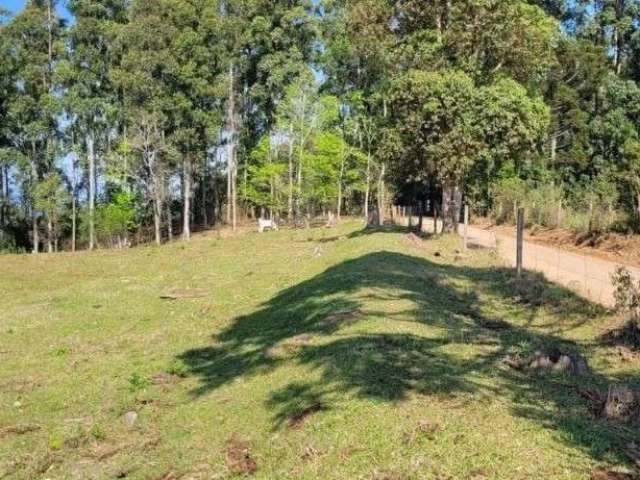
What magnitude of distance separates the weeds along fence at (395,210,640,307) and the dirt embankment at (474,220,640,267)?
17.5 inches

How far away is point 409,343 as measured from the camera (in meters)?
10.4

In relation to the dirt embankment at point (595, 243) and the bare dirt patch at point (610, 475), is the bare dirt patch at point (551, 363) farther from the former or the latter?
the dirt embankment at point (595, 243)

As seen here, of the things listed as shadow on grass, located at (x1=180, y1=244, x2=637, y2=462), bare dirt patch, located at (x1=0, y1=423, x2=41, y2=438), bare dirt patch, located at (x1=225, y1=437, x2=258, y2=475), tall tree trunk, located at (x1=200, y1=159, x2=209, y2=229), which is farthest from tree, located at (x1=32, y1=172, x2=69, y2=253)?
bare dirt patch, located at (x1=225, y1=437, x2=258, y2=475)

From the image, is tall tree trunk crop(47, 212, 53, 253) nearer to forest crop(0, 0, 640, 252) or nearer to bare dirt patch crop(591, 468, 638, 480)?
forest crop(0, 0, 640, 252)

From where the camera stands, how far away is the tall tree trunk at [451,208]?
29.1 meters

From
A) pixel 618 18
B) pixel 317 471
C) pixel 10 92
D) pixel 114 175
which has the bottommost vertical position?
pixel 317 471

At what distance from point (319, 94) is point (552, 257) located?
3559 centimetres

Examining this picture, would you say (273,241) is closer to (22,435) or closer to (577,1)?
(22,435)

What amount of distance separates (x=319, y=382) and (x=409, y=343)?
70.9 inches

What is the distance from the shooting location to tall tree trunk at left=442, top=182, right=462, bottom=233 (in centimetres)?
2906

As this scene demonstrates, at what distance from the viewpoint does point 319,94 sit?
56844 millimetres

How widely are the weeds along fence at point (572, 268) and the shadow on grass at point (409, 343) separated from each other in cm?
87

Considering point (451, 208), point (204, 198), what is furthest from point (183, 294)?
point (204, 198)

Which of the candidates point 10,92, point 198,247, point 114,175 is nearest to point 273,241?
point 198,247
